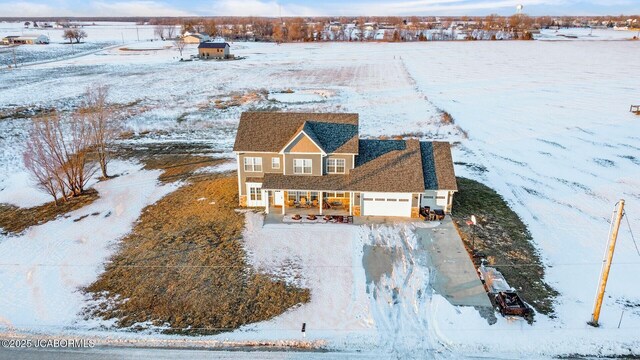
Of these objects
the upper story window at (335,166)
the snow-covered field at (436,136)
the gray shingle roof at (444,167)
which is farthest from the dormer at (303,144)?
the gray shingle roof at (444,167)

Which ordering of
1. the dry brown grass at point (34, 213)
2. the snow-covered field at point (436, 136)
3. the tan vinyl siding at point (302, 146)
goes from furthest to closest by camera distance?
the tan vinyl siding at point (302, 146) → the dry brown grass at point (34, 213) → the snow-covered field at point (436, 136)

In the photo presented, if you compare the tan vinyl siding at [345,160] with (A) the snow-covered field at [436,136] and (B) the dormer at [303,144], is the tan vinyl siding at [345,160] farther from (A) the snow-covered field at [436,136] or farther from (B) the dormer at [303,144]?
(A) the snow-covered field at [436,136]

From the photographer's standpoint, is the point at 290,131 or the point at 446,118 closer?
the point at 290,131

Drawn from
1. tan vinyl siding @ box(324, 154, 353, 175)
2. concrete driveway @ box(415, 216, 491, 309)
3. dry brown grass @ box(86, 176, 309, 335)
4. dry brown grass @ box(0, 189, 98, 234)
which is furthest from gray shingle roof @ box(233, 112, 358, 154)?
dry brown grass @ box(0, 189, 98, 234)

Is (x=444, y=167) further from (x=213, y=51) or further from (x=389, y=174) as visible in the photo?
(x=213, y=51)

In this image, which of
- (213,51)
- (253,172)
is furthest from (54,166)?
(213,51)
